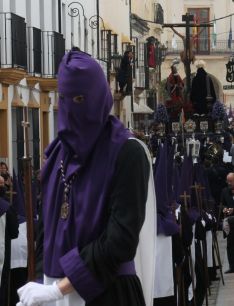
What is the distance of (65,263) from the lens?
14.0 ft

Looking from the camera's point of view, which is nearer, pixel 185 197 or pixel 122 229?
pixel 122 229

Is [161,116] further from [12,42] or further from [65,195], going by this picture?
[65,195]

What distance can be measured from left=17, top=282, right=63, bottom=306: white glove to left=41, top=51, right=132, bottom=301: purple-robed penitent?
8 cm

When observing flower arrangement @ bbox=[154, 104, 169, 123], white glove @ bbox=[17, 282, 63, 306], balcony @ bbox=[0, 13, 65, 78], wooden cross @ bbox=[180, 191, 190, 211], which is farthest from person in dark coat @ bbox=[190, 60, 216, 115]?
white glove @ bbox=[17, 282, 63, 306]

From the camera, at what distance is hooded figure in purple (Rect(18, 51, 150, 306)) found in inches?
166

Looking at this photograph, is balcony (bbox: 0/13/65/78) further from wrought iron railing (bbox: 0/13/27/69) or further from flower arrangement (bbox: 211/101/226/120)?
flower arrangement (bbox: 211/101/226/120)

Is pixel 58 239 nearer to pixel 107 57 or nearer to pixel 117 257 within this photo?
pixel 117 257

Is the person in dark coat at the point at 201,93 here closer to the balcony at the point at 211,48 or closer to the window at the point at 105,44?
the window at the point at 105,44

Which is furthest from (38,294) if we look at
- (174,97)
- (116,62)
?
(116,62)

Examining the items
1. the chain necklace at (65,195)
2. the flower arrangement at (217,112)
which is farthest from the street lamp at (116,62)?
the chain necklace at (65,195)

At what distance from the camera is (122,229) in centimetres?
420

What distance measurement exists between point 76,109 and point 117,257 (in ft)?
1.86

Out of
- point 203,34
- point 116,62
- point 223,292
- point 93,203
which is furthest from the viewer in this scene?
point 203,34

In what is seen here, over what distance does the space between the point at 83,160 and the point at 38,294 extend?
0.53 metres
